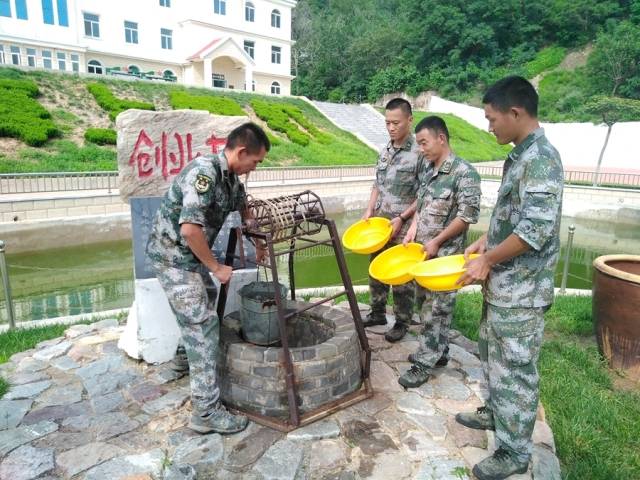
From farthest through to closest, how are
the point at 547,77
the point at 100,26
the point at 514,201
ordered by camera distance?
1. the point at 547,77
2. the point at 100,26
3. the point at 514,201

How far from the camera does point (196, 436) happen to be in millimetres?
2615

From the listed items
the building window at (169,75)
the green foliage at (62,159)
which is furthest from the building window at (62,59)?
the green foliage at (62,159)

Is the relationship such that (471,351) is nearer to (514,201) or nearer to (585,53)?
(514,201)

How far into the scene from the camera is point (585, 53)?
29250mm

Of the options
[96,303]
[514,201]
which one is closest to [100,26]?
[96,303]

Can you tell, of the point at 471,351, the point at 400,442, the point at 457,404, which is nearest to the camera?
the point at 400,442

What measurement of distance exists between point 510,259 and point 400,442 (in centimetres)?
123

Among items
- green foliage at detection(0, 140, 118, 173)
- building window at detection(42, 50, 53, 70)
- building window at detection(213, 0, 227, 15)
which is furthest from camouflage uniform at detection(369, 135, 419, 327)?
building window at detection(213, 0, 227, 15)

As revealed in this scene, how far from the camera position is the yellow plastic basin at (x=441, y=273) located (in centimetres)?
229

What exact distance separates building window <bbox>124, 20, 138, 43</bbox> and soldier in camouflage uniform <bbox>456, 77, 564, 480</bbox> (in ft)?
87.2

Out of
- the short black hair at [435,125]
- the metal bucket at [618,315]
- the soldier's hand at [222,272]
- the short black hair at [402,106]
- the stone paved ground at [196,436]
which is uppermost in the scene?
the short black hair at [402,106]

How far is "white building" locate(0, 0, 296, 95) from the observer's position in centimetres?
2119

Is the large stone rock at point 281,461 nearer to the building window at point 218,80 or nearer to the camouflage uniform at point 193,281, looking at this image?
the camouflage uniform at point 193,281

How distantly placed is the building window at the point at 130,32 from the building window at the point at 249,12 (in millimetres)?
6632
